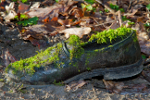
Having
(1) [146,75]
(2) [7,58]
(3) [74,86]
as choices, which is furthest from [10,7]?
(1) [146,75]

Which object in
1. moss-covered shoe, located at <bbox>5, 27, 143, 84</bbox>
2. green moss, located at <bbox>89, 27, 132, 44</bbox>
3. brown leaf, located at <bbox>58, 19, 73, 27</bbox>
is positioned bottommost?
moss-covered shoe, located at <bbox>5, 27, 143, 84</bbox>

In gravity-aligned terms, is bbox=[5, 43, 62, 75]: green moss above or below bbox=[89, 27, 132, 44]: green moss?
below

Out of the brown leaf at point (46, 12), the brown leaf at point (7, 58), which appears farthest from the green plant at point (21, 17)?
the brown leaf at point (7, 58)

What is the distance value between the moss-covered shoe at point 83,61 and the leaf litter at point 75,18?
2.50ft

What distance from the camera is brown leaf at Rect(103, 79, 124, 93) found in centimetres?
230

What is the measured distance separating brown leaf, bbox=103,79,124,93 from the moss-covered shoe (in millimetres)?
116

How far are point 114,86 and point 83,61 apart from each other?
0.58m

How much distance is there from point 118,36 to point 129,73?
0.57 m

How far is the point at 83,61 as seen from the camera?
2.30m

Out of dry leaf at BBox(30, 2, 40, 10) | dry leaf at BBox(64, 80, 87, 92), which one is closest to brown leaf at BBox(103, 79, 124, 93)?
dry leaf at BBox(64, 80, 87, 92)

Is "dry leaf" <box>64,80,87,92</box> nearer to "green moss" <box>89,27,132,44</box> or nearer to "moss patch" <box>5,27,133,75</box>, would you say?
"moss patch" <box>5,27,133,75</box>

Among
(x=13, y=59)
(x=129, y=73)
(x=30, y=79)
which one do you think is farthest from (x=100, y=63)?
(x=13, y=59)

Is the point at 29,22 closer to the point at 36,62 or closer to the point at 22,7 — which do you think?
the point at 22,7

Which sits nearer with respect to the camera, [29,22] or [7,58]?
[7,58]
